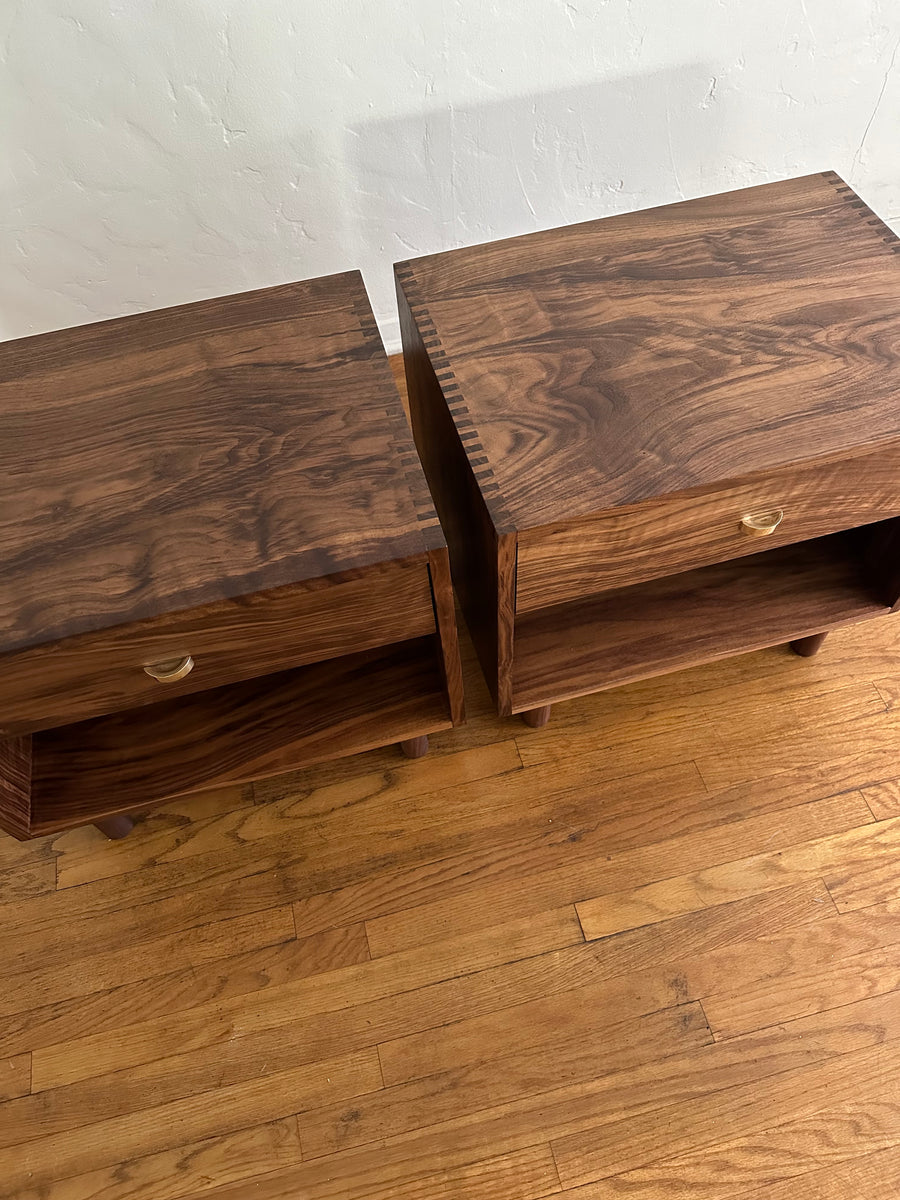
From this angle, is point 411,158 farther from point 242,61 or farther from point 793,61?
point 793,61

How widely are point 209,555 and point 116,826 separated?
0.47 m

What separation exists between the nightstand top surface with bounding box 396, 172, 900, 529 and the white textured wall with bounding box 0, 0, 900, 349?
1.05 feet

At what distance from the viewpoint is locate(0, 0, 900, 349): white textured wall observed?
1.14m

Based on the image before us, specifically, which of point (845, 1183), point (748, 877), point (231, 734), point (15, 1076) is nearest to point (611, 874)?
point (748, 877)

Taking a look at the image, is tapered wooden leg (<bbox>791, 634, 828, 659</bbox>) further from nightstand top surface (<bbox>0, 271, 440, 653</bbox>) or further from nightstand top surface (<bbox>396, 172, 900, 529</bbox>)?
nightstand top surface (<bbox>0, 271, 440, 653</bbox>)

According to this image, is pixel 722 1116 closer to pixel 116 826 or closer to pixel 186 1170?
pixel 186 1170

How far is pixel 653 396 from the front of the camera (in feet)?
3.01

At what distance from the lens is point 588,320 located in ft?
3.23

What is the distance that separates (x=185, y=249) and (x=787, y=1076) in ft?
4.32

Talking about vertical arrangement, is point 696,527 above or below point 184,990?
above

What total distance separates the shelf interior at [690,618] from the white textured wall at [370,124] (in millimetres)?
683

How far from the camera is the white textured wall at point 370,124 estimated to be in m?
1.14

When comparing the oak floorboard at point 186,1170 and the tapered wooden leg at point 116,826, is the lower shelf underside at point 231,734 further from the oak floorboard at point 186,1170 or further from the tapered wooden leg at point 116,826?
the oak floorboard at point 186,1170

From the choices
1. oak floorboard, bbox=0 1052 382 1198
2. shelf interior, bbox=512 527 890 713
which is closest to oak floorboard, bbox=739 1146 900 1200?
oak floorboard, bbox=0 1052 382 1198
